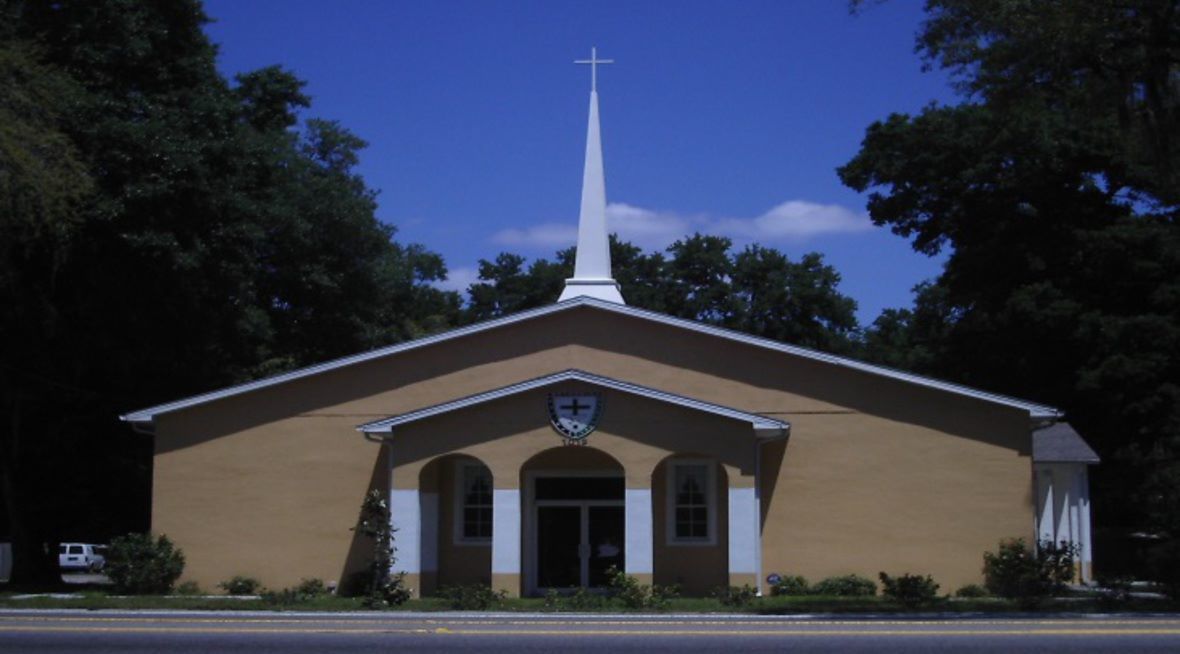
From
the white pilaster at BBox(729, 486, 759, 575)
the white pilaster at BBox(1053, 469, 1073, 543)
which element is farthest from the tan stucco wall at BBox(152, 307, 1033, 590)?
the white pilaster at BBox(1053, 469, 1073, 543)

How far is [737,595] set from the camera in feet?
82.7

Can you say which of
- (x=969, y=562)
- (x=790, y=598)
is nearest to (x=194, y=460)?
(x=790, y=598)

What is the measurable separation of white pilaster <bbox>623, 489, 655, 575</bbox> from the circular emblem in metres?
1.57

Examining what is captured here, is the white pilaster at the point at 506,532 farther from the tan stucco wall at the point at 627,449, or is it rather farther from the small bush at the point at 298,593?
the small bush at the point at 298,593

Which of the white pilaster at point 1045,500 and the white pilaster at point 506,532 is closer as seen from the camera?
the white pilaster at point 506,532

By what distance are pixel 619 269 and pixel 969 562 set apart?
49614mm

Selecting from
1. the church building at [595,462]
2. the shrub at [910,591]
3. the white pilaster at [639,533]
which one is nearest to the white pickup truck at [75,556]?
the church building at [595,462]

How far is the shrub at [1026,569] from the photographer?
25.8 metres

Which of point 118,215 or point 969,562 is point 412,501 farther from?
point 969,562

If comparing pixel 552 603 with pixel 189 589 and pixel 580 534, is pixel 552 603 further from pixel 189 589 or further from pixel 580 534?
pixel 189 589

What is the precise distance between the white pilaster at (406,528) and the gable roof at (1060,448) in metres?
15.1

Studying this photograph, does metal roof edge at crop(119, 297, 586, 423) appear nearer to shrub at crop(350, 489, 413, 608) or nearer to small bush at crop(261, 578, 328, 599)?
shrub at crop(350, 489, 413, 608)

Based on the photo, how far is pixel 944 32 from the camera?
22453 millimetres

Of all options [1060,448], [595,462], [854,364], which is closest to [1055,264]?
[1060,448]
